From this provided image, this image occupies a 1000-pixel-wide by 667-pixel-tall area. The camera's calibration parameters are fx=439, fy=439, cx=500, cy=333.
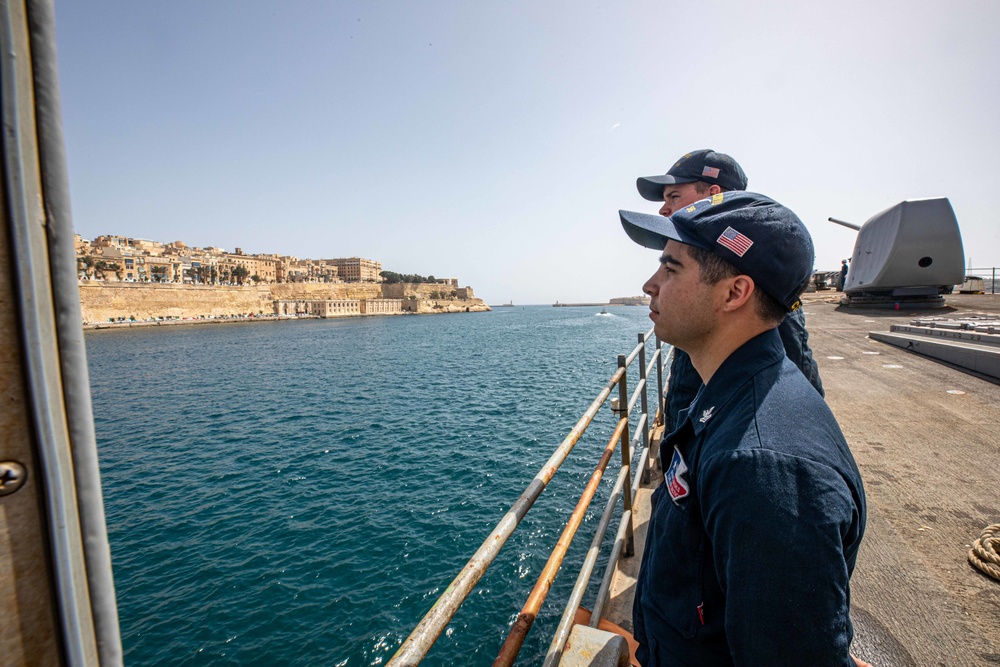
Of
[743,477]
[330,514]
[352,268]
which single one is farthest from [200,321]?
[743,477]

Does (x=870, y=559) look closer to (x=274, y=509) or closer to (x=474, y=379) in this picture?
(x=274, y=509)

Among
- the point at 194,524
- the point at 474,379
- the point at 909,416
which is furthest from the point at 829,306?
the point at 194,524

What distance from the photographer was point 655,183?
132 inches

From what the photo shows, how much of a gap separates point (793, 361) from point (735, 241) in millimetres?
1690

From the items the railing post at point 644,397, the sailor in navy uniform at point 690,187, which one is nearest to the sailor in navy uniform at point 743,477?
the sailor in navy uniform at point 690,187

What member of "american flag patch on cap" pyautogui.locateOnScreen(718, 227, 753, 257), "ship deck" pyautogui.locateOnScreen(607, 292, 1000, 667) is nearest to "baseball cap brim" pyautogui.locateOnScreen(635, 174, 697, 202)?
"american flag patch on cap" pyautogui.locateOnScreen(718, 227, 753, 257)

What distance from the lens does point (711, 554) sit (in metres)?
1.19

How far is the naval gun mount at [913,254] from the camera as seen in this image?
53.2ft

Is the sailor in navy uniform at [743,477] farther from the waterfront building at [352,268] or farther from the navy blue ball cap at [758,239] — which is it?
the waterfront building at [352,268]

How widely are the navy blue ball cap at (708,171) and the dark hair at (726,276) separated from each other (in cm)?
203

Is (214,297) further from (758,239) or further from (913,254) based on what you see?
(758,239)

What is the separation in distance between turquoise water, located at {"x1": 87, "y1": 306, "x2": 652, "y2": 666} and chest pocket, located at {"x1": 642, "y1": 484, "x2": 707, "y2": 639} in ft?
15.6

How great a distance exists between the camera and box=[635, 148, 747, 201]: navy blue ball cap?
121 inches

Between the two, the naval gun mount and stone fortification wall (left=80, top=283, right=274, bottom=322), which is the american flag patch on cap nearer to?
the naval gun mount
